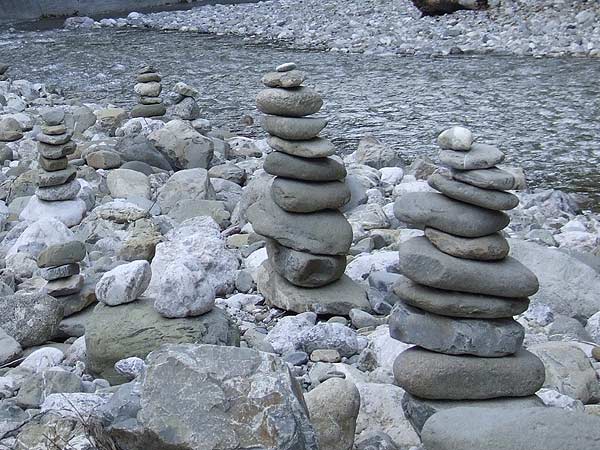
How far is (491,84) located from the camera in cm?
1355

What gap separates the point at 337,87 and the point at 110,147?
198 inches

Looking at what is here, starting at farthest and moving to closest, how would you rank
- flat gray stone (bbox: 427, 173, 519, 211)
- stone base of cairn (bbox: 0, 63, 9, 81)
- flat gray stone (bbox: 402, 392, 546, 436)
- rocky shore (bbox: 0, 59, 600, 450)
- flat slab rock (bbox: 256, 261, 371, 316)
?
stone base of cairn (bbox: 0, 63, 9, 81) → flat slab rock (bbox: 256, 261, 371, 316) → flat gray stone (bbox: 427, 173, 519, 211) → flat gray stone (bbox: 402, 392, 546, 436) → rocky shore (bbox: 0, 59, 600, 450)

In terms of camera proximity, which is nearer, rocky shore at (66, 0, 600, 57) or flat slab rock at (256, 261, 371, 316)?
flat slab rock at (256, 261, 371, 316)

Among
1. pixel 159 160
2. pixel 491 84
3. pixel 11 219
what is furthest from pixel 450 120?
pixel 11 219

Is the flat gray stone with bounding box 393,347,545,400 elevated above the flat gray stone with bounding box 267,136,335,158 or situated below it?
below

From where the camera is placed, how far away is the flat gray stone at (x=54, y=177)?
754 centimetres

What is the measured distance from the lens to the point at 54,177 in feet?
24.8

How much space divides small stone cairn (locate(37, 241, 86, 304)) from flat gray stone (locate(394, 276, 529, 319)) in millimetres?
2216

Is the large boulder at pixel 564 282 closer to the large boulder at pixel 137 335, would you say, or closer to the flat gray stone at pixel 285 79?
the flat gray stone at pixel 285 79

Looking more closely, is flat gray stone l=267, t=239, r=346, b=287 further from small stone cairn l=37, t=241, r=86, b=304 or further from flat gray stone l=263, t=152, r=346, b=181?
small stone cairn l=37, t=241, r=86, b=304

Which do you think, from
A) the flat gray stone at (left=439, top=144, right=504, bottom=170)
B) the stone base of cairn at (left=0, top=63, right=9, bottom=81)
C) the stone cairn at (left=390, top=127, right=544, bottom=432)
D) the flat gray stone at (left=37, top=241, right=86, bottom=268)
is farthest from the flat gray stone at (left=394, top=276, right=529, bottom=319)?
the stone base of cairn at (left=0, top=63, right=9, bottom=81)

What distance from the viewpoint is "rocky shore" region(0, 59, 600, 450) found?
3367mm

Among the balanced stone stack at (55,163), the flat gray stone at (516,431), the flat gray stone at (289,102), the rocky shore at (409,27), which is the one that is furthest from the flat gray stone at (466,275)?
the rocky shore at (409,27)

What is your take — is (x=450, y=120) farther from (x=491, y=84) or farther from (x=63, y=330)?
(x=63, y=330)
